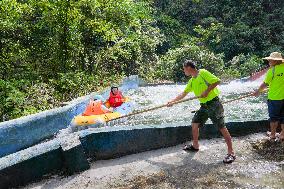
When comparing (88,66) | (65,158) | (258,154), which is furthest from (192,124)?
(88,66)

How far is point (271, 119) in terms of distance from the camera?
7.24 meters

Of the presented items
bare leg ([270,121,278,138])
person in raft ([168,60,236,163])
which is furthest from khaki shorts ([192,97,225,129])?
bare leg ([270,121,278,138])

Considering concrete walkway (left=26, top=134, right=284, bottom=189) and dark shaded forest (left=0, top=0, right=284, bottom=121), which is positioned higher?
dark shaded forest (left=0, top=0, right=284, bottom=121)

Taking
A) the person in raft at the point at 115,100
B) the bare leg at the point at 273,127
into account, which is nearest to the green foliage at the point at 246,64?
the person in raft at the point at 115,100

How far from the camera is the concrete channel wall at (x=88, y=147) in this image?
5.77m

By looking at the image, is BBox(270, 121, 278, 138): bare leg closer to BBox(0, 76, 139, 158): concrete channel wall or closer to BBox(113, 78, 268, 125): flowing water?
BBox(113, 78, 268, 125): flowing water

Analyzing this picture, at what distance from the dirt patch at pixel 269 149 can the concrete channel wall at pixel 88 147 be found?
2.09 feet

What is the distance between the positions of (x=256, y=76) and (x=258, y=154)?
14388 mm

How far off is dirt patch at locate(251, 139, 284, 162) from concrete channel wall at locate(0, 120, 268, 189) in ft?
2.09

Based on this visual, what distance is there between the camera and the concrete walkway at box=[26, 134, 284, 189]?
5555 millimetres

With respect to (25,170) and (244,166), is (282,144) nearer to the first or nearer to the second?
(244,166)

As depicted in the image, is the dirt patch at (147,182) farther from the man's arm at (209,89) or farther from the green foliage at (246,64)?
the green foliage at (246,64)

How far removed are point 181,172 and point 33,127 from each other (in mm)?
4305

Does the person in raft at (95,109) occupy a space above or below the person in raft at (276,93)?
below
